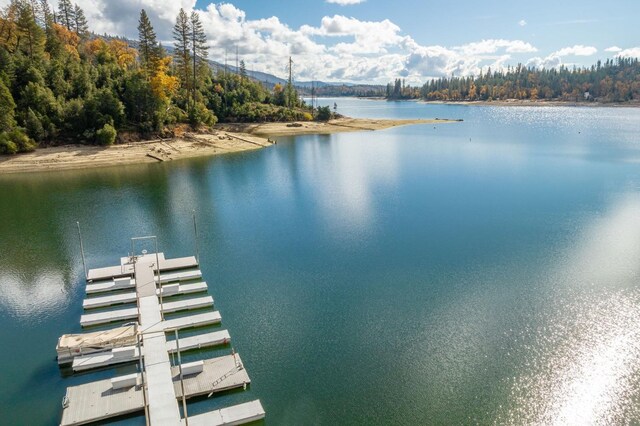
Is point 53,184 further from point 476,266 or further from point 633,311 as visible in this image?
point 633,311

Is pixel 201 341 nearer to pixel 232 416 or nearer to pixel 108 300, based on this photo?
pixel 232 416

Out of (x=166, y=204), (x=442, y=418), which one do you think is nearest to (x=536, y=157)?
(x=166, y=204)

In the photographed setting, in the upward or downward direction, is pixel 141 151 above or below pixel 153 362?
above

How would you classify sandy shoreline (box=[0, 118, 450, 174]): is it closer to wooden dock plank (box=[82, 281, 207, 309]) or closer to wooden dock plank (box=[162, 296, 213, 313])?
wooden dock plank (box=[82, 281, 207, 309])

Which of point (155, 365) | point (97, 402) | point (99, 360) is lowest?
point (97, 402)

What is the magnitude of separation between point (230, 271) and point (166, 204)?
24.0 metres

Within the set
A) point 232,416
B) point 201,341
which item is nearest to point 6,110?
point 201,341

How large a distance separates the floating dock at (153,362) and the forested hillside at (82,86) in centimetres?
6061

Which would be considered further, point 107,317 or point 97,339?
point 107,317

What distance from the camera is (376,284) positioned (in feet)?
113

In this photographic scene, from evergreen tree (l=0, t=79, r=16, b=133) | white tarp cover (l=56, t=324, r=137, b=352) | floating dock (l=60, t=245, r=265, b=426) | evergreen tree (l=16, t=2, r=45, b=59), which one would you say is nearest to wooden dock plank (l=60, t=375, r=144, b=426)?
floating dock (l=60, t=245, r=265, b=426)

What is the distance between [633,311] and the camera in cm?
2981

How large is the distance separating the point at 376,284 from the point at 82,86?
85.0 m

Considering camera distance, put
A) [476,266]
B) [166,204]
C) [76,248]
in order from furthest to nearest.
Result: [166,204] < [76,248] < [476,266]
